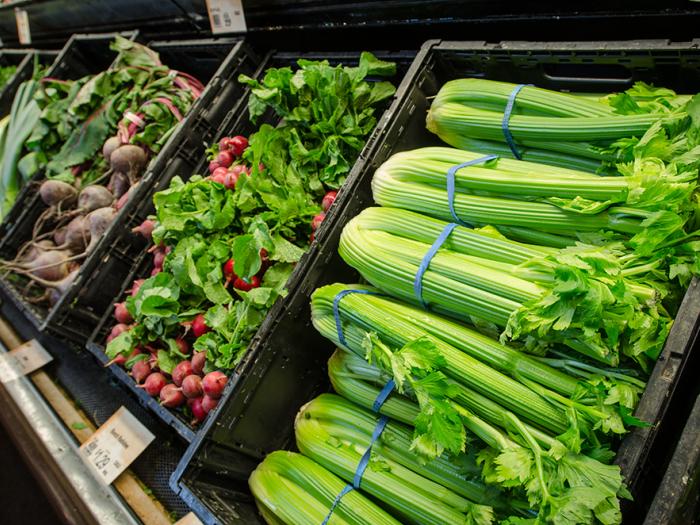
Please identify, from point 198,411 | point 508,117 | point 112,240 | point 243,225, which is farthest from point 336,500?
point 112,240

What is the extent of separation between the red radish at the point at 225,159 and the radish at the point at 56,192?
1.55 m

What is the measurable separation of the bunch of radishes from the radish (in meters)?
1.38

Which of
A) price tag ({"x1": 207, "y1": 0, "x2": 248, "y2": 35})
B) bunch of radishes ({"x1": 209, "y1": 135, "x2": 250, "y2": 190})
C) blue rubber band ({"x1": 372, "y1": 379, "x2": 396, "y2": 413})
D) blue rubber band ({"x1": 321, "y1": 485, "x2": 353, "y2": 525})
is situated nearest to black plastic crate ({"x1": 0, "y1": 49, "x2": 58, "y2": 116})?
price tag ({"x1": 207, "y1": 0, "x2": 248, "y2": 35})

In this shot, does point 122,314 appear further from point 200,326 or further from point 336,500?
point 336,500

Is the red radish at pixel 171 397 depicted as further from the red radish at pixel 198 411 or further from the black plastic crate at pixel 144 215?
the black plastic crate at pixel 144 215

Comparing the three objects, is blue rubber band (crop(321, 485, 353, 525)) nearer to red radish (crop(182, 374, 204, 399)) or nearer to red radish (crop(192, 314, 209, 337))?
red radish (crop(182, 374, 204, 399))

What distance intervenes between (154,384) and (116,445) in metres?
0.43

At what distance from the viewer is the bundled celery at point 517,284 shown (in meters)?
1.30

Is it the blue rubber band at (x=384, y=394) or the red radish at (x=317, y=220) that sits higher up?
the red radish at (x=317, y=220)

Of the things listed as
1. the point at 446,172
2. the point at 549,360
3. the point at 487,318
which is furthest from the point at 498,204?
the point at 549,360

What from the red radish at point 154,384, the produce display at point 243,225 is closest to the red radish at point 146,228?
the produce display at point 243,225

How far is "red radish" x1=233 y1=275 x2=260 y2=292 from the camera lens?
7.81 feet

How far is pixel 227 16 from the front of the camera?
324 centimetres

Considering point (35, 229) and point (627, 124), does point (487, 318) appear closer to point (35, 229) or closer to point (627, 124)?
point (627, 124)
